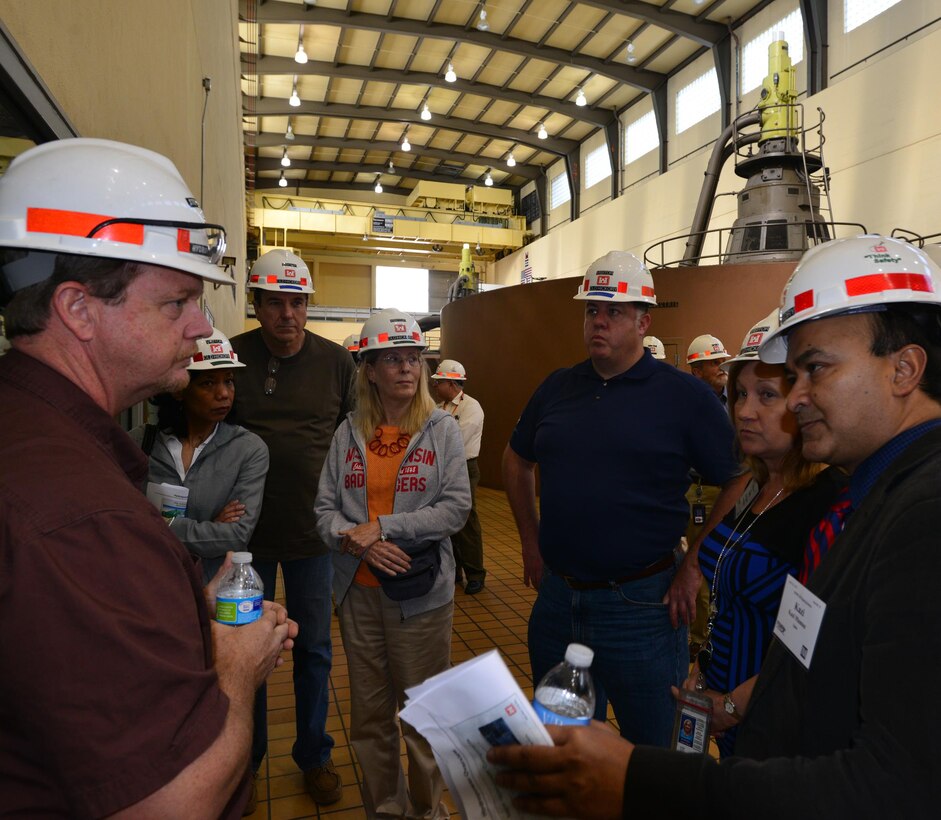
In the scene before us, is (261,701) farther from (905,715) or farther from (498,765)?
(905,715)

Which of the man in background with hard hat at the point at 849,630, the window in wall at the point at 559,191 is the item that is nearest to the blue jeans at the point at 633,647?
the man in background with hard hat at the point at 849,630

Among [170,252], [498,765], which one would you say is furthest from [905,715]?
[170,252]

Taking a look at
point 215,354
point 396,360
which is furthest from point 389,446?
point 215,354

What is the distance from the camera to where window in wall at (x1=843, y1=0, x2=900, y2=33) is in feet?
31.6

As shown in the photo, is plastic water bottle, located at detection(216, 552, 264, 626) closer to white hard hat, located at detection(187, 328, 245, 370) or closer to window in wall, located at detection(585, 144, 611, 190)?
white hard hat, located at detection(187, 328, 245, 370)

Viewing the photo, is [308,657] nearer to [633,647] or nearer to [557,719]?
[633,647]

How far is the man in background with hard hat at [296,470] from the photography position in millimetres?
2689

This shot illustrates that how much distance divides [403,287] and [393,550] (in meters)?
22.5

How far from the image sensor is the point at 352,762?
2.95 meters

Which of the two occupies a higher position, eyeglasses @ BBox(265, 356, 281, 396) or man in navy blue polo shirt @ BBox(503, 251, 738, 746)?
eyeglasses @ BBox(265, 356, 281, 396)

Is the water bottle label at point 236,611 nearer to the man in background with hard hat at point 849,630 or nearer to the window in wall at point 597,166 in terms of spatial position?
the man in background with hard hat at point 849,630

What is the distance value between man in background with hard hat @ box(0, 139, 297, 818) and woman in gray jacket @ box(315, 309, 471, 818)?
3.58ft

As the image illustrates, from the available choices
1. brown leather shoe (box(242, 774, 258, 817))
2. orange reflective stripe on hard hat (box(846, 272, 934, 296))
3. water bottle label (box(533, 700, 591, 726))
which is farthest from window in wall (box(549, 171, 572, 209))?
water bottle label (box(533, 700, 591, 726))

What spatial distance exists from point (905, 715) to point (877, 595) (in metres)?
0.14
